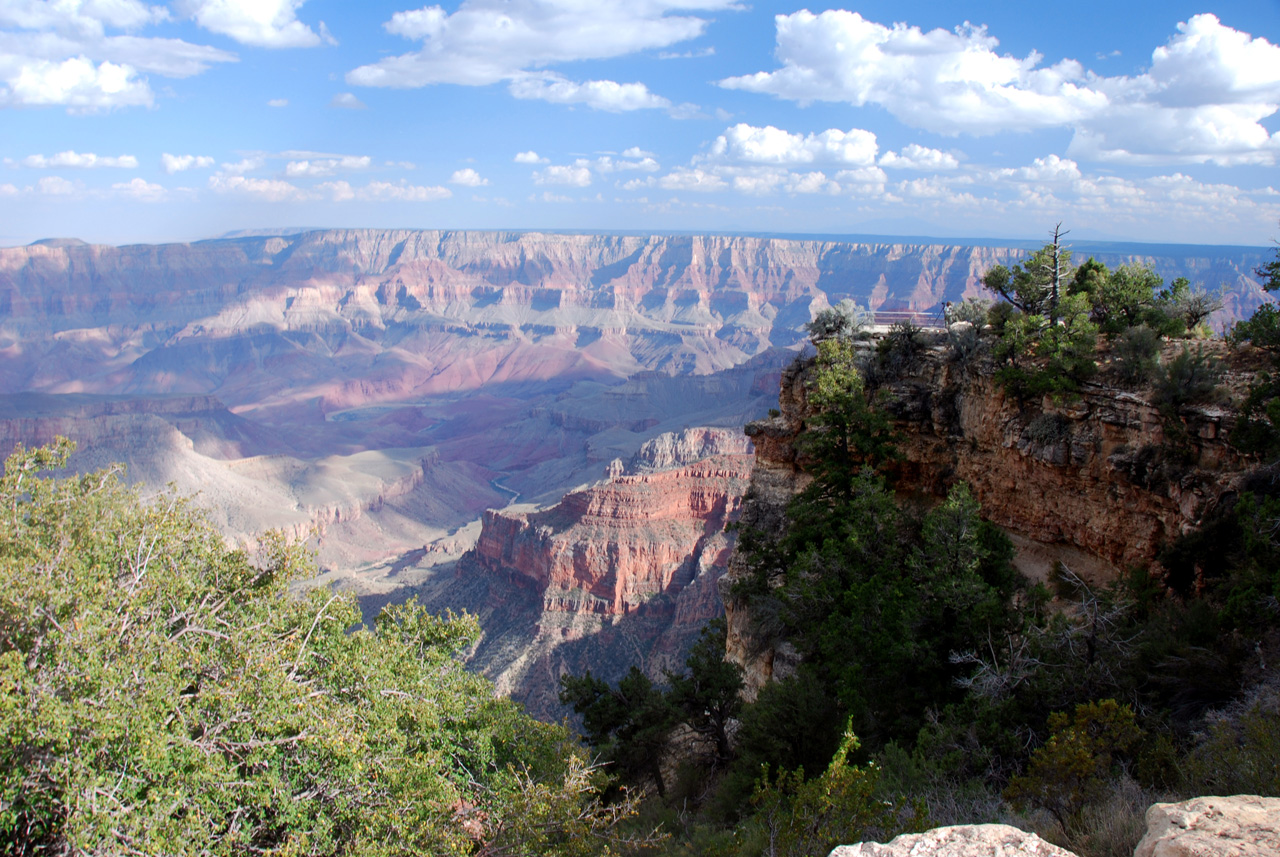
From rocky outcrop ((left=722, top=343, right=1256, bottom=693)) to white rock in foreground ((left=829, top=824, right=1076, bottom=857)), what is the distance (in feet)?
34.6

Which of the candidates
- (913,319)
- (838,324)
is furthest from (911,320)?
(838,324)

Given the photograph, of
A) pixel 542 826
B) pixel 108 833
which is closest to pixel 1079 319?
pixel 542 826

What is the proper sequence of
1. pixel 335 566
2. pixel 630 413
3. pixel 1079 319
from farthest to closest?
1. pixel 630 413
2. pixel 335 566
3. pixel 1079 319

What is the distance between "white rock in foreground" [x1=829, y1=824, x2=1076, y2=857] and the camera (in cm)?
549

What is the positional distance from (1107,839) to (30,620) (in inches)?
475

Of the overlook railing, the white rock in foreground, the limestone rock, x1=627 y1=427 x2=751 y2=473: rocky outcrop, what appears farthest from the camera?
x1=627 y1=427 x2=751 y2=473: rocky outcrop

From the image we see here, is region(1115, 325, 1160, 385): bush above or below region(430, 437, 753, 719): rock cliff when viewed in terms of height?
above

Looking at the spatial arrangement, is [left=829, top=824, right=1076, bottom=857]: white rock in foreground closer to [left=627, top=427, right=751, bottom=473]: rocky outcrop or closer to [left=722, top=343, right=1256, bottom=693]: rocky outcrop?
[left=722, top=343, right=1256, bottom=693]: rocky outcrop

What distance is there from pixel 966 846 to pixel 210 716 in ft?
29.9

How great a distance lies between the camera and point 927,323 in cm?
2420

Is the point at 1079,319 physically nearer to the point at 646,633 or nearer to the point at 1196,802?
the point at 1196,802

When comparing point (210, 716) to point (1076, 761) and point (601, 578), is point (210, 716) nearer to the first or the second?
point (1076, 761)

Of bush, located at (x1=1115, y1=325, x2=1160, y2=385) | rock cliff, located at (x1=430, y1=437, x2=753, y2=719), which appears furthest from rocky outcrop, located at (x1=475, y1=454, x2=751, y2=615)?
bush, located at (x1=1115, y1=325, x2=1160, y2=385)

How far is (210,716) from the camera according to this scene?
30.8 ft
